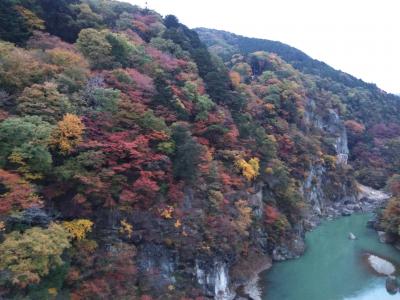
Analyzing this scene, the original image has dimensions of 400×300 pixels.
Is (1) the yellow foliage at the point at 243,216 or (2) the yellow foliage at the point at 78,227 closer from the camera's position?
(2) the yellow foliage at the point at 78,227

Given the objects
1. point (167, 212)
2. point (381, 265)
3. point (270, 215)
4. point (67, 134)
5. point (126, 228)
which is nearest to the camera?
point (67, 134)

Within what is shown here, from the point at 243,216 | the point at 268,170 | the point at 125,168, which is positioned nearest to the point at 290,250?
the point at 268,170

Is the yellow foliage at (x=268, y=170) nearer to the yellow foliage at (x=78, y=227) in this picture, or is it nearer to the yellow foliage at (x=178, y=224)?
the yellow foliage at (x=178, y=224)

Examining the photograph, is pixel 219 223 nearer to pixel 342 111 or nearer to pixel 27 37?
pixel 27 37

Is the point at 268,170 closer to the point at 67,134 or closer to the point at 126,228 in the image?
the point at 126,228

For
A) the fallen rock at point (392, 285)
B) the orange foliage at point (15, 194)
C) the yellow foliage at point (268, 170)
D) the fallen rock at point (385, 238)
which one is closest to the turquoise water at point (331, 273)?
the fallen rock at point (392, 285)

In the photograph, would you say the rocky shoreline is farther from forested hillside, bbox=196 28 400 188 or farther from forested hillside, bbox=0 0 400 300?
forested hillside, bbox=196 28 400 188

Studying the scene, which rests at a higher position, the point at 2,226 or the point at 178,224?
the point at 2,226
